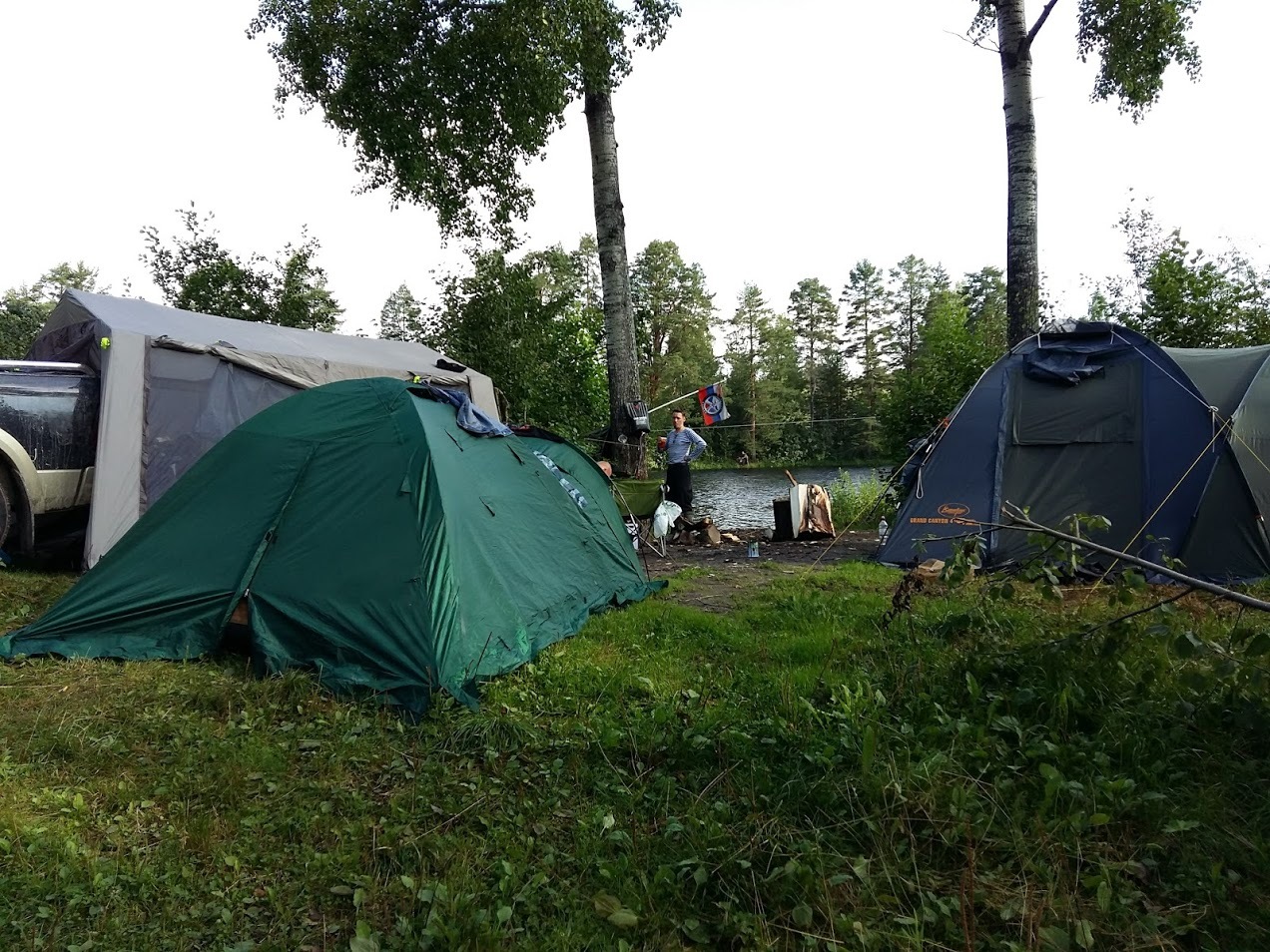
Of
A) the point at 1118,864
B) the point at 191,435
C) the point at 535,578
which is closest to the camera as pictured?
the point at 1118,864

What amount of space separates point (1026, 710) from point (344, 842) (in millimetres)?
2609

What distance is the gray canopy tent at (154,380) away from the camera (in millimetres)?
6453

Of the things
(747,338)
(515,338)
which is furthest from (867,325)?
(515,338)

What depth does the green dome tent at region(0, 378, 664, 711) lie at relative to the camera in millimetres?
3586

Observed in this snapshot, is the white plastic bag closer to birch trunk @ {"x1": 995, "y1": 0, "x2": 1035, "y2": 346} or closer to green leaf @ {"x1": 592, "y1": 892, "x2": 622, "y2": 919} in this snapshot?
birch trunk @ {"x1": 995, "y1": 0, "x2": 1035, "y2": 346}

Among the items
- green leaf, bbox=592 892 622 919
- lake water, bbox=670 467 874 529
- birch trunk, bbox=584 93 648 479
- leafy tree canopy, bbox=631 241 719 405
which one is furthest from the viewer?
leafy tree canopy, bbox=631 241 719 405

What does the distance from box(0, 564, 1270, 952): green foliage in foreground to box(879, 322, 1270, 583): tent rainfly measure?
2908 millimetres

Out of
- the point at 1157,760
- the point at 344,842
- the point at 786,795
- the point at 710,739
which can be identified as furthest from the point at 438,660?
the point at 1157,760

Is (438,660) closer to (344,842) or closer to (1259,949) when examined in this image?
(344,842)

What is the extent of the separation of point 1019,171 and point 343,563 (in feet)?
27.6

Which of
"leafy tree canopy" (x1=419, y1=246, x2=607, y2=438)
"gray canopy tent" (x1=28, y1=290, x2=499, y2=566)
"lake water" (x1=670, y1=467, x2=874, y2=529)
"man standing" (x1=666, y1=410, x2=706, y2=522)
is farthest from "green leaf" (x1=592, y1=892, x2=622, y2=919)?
"leafy tree canopy" (x1=419, y1=246, x2=607, y2=438)

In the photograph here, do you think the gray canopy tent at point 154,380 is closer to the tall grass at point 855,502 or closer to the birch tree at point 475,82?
the birch tree at point 475,82

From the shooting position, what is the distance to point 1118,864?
1979 millimetres

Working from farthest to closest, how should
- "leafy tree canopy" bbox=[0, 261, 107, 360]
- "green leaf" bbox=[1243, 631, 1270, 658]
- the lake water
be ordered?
"leafy tree canopy" bbox=[0, 261, 107, 360], the lake water, "green leaf" bbox=[1243, 631, 1270, 658]
